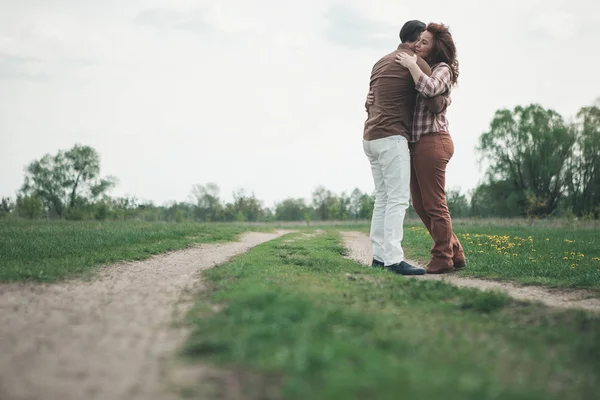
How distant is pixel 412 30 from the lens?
667 cm

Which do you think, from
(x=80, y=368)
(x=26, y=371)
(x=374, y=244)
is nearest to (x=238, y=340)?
(x=80, y=368)

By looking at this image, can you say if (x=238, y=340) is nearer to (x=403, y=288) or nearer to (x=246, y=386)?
(x=246, y=386)

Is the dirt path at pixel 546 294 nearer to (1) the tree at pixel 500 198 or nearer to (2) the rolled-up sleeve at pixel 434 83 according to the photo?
(2) the rolled-up sleeve at pixel 434 83

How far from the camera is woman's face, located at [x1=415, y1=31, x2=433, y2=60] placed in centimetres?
677

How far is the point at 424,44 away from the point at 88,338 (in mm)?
6074

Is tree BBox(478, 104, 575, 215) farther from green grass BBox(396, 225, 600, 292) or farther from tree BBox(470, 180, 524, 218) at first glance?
green grass BBox(396, 225, 600, 292)

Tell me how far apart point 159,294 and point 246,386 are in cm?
246

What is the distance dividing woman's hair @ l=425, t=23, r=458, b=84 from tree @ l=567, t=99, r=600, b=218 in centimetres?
4626

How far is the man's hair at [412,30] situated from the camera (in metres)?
6.65

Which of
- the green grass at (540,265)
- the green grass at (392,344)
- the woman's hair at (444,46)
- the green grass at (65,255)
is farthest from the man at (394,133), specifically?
the green grass at (65,255)

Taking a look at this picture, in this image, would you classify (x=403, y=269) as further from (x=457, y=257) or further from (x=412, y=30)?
(x=412, y=30)

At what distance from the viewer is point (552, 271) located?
267 inches

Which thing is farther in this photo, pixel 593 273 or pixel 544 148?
pixel 544 148

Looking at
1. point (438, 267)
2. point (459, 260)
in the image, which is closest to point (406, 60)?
point (438, 267)
